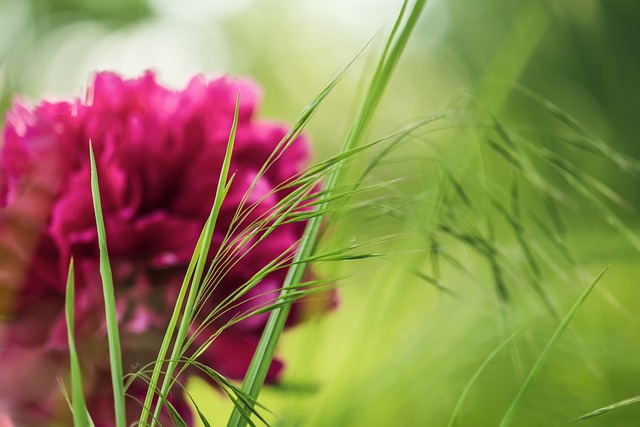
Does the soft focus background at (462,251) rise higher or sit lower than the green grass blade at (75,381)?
higher

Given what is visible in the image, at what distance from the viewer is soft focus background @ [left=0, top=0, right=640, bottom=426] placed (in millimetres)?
134

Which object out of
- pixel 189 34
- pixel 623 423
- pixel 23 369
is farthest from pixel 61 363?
pixel 189 34

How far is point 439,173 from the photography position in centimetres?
12

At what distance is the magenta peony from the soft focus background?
13 millimetres

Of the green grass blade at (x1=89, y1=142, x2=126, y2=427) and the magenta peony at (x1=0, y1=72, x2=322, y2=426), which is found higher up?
the magenta peony at (x1=0, y1=72, x2=322, y2=426)

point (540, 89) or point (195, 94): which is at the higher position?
point (540, 89)

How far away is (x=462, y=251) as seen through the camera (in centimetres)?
13

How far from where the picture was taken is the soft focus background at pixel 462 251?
134 mm

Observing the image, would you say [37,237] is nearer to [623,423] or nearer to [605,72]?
[623,423]

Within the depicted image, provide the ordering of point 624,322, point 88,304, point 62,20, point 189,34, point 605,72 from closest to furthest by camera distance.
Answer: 1. point 88,304
2. point 624,322
3. point 605,72
4. point 189,34
5. point 62,20

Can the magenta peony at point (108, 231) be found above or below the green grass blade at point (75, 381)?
above

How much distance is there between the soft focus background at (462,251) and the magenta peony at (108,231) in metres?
0.01

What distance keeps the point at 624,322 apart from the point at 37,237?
0.64 feet

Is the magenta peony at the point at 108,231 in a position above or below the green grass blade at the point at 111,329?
Result: above
